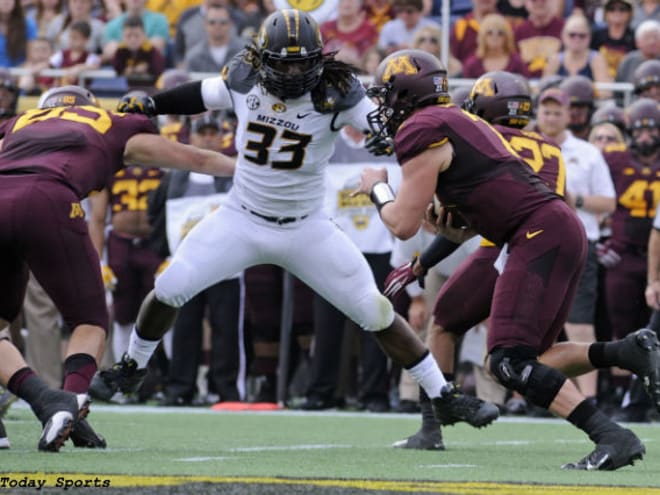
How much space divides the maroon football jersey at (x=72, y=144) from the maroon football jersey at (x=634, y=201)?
4.91 metres

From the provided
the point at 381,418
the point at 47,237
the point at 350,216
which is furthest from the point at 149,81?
the point at 47,237

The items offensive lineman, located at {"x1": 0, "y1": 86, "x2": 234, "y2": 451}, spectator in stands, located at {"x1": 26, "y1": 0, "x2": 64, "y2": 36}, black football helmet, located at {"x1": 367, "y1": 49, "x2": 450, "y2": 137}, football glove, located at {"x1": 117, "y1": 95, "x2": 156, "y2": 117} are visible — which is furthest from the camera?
spectator in stands, located at {"x1": 26, "y1": 0, "x2": 64, "y2": 36}

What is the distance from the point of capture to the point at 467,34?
13.7 metres

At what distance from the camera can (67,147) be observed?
683 cm

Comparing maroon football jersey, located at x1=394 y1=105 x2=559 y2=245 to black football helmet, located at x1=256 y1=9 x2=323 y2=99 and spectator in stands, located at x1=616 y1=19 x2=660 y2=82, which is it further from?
spectator in stands, located at x1=616 y1=19 x2=660 y2=82

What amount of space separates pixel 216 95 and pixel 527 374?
7.45 feet

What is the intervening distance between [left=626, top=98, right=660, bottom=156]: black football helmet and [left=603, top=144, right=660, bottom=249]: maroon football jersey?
0.12m

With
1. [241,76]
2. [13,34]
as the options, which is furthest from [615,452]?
[13,34]

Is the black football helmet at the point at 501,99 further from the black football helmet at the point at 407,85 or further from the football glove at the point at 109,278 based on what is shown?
the football glove at the point at 109,278

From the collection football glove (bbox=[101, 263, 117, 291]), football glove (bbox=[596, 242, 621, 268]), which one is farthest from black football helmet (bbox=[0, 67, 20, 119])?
football glove (bbox=[596, 242, 621, 268])

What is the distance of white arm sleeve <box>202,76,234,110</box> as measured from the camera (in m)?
7.66

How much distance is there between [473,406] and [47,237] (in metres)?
2.25

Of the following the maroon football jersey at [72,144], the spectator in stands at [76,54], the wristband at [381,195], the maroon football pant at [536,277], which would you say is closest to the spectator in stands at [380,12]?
the spectator in stands at [76,54]

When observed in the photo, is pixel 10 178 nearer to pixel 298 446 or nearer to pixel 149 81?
pixel 298 446
